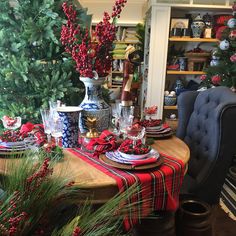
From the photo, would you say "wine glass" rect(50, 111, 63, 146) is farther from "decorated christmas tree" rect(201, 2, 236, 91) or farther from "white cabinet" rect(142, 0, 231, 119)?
"white cabinet" rect(142, 0, 231, 119)

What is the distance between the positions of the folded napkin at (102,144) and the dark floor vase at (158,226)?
0.42 metres

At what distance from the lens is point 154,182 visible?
1142 mm

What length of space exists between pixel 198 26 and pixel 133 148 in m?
3.36

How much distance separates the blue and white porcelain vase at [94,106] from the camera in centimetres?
160

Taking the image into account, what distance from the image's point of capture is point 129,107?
1690mm

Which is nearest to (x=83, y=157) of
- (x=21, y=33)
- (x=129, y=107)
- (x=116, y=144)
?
(x=116, y=144)

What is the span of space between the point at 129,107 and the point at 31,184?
1.06 meters

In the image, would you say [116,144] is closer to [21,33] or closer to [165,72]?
[21,33]

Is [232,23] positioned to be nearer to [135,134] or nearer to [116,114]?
[116,114]

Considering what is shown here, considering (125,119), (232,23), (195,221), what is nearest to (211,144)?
(195,221)

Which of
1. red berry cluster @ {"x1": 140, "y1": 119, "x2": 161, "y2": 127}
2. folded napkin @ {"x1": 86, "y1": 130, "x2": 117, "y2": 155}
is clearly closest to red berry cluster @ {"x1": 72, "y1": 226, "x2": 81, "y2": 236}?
folded napkin @ {"x1": 86, "y1": 130, "x2": 117, "y2": 155}

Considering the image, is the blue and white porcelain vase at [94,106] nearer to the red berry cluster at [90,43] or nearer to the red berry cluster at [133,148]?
the red berry cluster at [90,43]

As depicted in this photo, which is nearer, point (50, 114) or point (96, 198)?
point (96, 198)

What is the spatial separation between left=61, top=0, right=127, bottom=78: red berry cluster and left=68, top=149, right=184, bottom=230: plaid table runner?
56 centimetres
